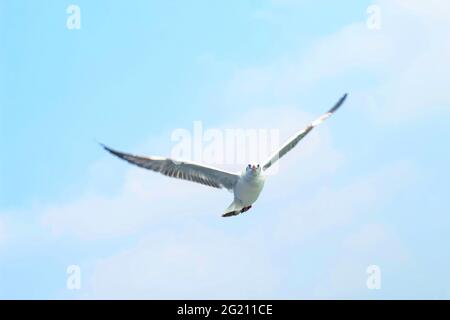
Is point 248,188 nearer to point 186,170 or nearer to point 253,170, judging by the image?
point 253,170

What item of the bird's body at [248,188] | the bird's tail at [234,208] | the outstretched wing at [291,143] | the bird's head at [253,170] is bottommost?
the bird's tail at [234,208]

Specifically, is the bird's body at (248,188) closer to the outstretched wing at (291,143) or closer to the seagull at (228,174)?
the seagull at (228,174)

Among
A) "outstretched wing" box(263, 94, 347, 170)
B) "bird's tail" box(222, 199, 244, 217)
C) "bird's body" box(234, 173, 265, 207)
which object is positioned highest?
"outstretched wing" box(263, 94, 347, 170)

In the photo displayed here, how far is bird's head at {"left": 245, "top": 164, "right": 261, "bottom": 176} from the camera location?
2102 cm

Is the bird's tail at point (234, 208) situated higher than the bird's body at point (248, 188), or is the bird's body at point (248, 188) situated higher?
the bird's body at point (248, 188)


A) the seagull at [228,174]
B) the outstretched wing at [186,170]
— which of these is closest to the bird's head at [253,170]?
the seagull at [228,174]

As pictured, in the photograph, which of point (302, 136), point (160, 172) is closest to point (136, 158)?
point (160, 172)

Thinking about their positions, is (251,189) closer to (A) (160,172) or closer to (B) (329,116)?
(A) (160,172)

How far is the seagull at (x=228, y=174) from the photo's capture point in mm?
20531

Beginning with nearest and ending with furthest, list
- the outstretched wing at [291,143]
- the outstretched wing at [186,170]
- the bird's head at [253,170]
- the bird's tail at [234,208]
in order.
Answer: the outstretched wing at [186,170], the bird's head at [253,170], the outstretched wing at [291,143], the bird's tail at [234,208]

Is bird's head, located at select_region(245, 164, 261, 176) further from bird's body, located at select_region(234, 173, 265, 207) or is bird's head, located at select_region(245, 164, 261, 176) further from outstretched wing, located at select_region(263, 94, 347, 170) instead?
outstretched wing, located at select_region(263, 94, 347, 170)

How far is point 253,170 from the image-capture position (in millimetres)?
21016

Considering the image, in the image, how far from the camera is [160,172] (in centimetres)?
2080

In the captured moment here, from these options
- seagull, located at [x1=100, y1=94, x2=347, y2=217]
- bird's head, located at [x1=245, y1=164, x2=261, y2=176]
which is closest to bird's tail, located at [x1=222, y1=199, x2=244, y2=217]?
seagull, located at [x1=100, y1=94, x2=347, y2=217]
